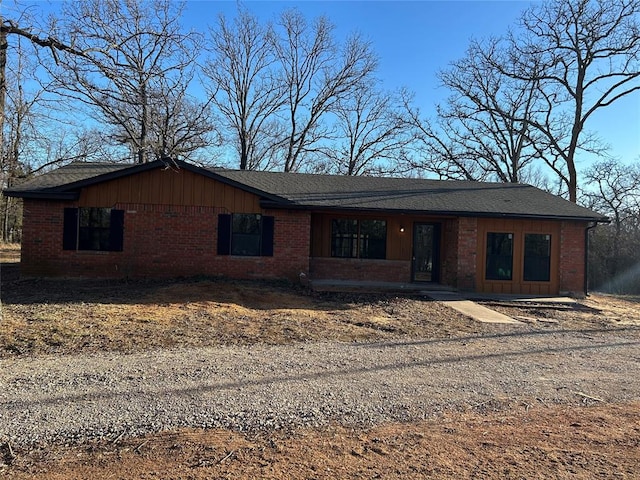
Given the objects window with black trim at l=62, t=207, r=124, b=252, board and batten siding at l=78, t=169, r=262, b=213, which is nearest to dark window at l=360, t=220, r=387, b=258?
board and batten siding at l=78, t=169, r=262, b=213

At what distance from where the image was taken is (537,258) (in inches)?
552

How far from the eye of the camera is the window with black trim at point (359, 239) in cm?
1469

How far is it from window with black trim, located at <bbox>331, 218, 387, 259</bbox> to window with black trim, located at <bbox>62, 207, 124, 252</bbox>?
6403 mm

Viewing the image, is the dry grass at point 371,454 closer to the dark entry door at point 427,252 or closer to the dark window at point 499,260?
the dark window at point 499,260

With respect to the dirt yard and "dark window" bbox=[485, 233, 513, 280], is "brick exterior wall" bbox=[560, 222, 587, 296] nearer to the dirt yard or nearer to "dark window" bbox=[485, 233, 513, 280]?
"dark window" bbox=[485, 233, 513, 280]

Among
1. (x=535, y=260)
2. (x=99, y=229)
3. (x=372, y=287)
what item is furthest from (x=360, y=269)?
(x=99, y=229)

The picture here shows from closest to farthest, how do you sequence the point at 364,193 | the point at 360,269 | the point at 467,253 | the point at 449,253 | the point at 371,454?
the point at 371,454
the point at 467,253
the point at 449,253
the point at 360,269
the point at 364,193

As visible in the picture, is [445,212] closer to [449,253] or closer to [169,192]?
[449,253]

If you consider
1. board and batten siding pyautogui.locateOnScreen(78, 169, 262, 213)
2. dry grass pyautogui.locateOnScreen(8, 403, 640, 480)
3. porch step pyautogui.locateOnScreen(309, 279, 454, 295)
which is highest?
board and batten siding pyautogui.locateOnScreen(78, 169, 262, 213)

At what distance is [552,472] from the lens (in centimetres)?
315

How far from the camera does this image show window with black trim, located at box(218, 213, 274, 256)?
13.6 meters

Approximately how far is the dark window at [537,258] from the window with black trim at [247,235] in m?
7.80

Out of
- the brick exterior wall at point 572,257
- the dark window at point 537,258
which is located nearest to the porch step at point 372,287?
the dark window at point 537,258

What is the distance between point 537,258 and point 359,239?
215 inches
